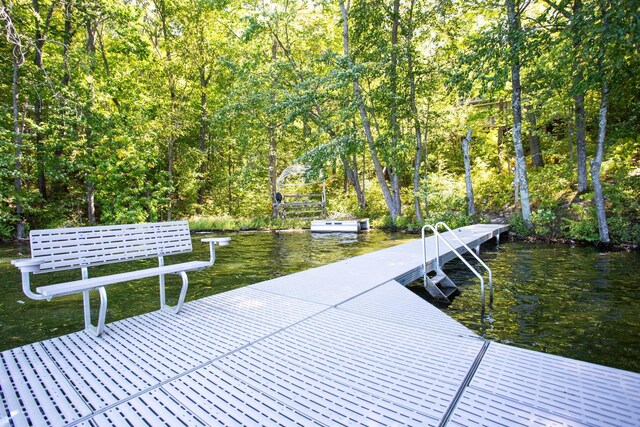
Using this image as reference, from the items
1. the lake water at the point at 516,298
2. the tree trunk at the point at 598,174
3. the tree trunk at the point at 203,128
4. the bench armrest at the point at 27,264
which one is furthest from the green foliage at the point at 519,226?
the tree trunk at the point at 203,128

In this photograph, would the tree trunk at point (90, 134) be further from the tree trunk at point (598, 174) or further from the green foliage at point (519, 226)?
the tree trunk at point (598, 174)

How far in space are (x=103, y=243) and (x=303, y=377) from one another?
266 centimetres

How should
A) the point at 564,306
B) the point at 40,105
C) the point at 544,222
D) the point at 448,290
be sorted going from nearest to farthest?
the point at 564,306 < the point at 448,290 < the point at 544,222 < the point at 40,105

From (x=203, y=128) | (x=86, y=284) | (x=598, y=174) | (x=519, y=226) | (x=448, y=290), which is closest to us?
(x=86, y=284)

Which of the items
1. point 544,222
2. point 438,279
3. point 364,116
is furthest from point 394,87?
point 438,279

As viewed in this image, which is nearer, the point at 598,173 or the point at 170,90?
the point at 598,173

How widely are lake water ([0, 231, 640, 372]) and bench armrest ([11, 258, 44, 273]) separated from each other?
1.65m

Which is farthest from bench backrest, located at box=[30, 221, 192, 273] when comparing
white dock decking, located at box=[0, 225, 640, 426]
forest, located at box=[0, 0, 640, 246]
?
forest, located at box=[0, 0, 640, 246]

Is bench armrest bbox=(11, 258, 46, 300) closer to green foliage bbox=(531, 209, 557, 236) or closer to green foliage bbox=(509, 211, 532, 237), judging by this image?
green foliage bbox=(531, 209, 557, 236)

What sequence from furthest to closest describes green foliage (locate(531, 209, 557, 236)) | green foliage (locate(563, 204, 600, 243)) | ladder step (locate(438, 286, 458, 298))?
green foliage (locate(531, 209, 557, 236)) → green foliage (locate(563, 204, 600, 243)) → ladder step (locate(438, 286, 458, 298))

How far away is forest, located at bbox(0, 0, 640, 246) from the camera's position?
10.8m

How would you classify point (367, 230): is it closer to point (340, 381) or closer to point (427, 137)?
point (427, 137)

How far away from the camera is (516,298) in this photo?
5.13 meters

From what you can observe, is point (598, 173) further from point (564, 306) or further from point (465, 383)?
point (465, 383)
